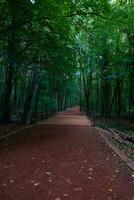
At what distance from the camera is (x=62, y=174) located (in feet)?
25.2

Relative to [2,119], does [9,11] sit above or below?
above

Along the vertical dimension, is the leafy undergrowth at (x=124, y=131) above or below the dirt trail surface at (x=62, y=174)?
below

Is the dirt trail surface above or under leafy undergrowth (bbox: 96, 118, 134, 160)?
above

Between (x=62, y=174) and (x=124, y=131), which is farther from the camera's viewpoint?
A: (x=124, y=131)

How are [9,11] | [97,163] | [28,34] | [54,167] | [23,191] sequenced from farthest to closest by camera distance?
[28,34], [9,11], [97,163], [54,167], [23,191]

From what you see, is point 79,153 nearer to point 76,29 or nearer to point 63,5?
point 63,5

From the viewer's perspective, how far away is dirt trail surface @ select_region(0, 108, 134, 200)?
6.32 metres

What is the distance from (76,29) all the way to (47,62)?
462cm

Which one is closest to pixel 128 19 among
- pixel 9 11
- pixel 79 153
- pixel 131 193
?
pixel 9 11

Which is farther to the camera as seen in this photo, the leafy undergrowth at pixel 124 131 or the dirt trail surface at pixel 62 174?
the leafy undergrowth at pixel 124 131

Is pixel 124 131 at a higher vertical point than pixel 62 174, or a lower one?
lower

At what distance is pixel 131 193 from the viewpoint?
646 cm

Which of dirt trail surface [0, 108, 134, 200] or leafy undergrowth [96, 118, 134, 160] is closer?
dirt trail surface [0, 108, 134, 200]

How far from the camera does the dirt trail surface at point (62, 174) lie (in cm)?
632
